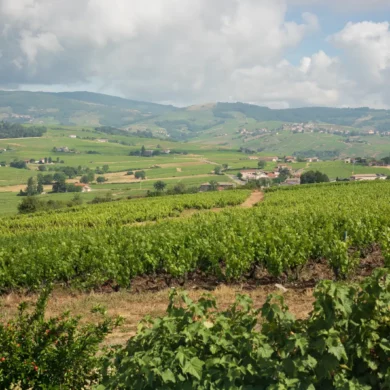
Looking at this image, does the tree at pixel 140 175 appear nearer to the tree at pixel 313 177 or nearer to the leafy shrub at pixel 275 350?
the tree at pixel 313 177

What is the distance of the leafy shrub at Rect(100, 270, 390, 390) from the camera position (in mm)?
4285

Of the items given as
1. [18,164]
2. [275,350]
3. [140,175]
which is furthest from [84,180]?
[275,350]

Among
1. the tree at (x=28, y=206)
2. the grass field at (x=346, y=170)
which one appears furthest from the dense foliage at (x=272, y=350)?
the grass field at (x=346, y=170)

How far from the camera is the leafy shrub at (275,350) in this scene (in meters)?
4.29

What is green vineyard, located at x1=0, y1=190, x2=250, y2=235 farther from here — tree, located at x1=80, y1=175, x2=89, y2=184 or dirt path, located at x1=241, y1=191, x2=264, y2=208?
tree, located at x1=80, y1=175, x2=89, y2=184

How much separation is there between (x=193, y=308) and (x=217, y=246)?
9.63 m

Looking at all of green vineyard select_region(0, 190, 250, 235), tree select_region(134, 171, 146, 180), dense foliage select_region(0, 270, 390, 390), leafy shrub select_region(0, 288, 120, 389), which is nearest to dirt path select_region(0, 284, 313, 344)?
leafy shrub select_region(0, 288, 120, 389)

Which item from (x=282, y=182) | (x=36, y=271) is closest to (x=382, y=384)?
(x=36, y=271)

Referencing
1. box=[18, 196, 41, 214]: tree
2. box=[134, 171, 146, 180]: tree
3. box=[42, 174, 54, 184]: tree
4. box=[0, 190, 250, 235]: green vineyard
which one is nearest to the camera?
box=[0, 190, 250, 235]: green vineyard

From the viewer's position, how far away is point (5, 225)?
4428cm

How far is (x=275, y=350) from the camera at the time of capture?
192 inches

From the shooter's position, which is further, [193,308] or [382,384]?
[193,308]

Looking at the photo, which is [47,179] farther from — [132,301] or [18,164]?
[132,301]

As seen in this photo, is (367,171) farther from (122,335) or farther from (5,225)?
(122,335)
